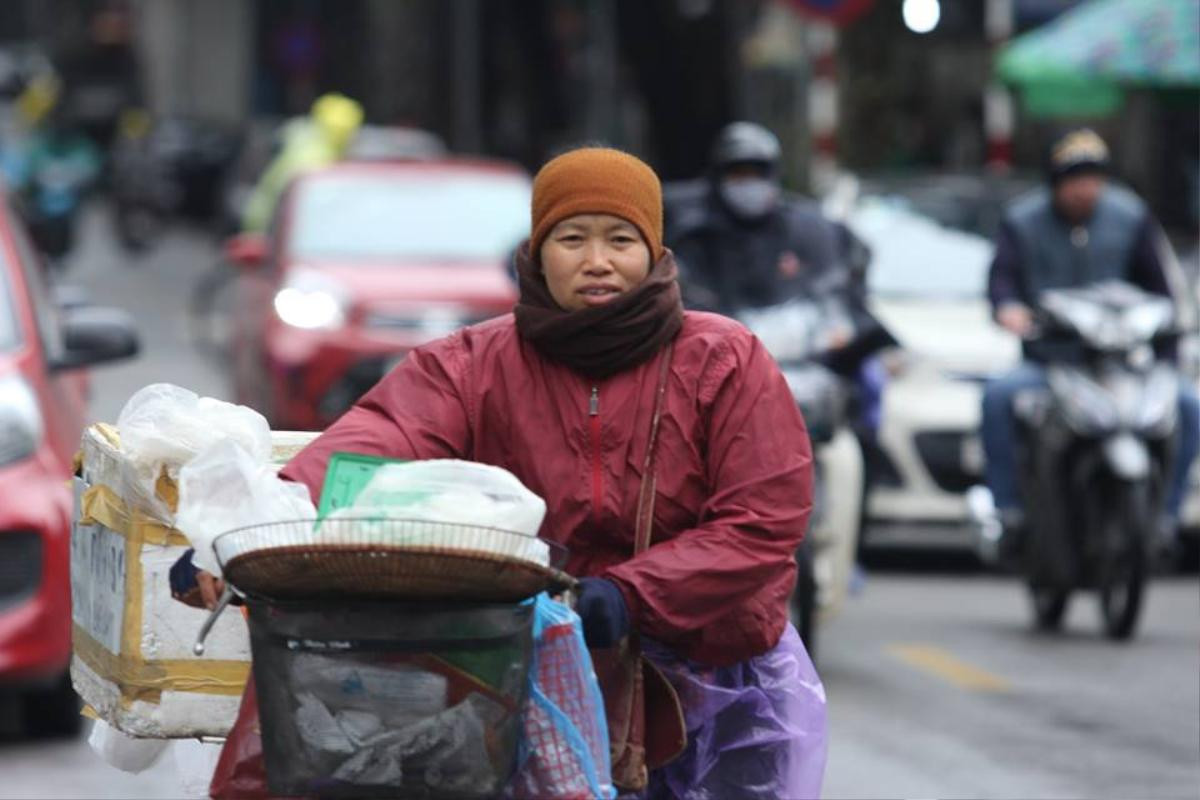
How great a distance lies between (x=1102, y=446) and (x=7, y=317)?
13.5 feet

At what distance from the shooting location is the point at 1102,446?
11.4 m

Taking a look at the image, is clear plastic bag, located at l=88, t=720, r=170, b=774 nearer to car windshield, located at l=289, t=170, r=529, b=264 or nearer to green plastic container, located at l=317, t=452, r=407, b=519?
green plastic container, located at l=317, t=452, r=407, b=519

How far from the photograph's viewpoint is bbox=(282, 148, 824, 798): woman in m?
4.45

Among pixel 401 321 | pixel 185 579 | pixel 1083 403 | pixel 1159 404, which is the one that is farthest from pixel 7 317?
pixel 401 321

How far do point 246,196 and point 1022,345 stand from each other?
18.3 meters

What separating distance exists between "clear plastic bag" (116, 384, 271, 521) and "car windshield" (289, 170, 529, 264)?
10873 millimetres

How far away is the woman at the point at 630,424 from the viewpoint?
4.45 m

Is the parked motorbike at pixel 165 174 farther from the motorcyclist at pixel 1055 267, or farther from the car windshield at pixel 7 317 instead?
the car windshield at pixel 7 317

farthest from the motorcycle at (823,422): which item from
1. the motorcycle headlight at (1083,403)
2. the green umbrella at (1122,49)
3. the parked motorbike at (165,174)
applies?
the parked motorbike at (165,174)

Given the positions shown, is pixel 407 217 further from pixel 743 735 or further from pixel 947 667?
pixel 743 735

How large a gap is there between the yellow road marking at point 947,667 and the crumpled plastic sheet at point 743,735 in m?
5.72

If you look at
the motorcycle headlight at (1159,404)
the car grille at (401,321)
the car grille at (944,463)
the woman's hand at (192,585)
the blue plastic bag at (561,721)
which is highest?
the woman's hand at (192,585)

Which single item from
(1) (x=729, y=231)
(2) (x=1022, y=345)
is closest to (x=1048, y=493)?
(2) (x=1022, y=345)

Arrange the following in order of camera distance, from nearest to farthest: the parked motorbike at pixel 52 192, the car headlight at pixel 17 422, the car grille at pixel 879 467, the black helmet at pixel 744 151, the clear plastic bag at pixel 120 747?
1. the clear plastic bag at pixel 120 747
2. the car headlight at pixel 17 422
3. the black helmet at pixel 744 151
4. the car grille at pixel 879 467
5. the parked motorbike at pixel 52 192
